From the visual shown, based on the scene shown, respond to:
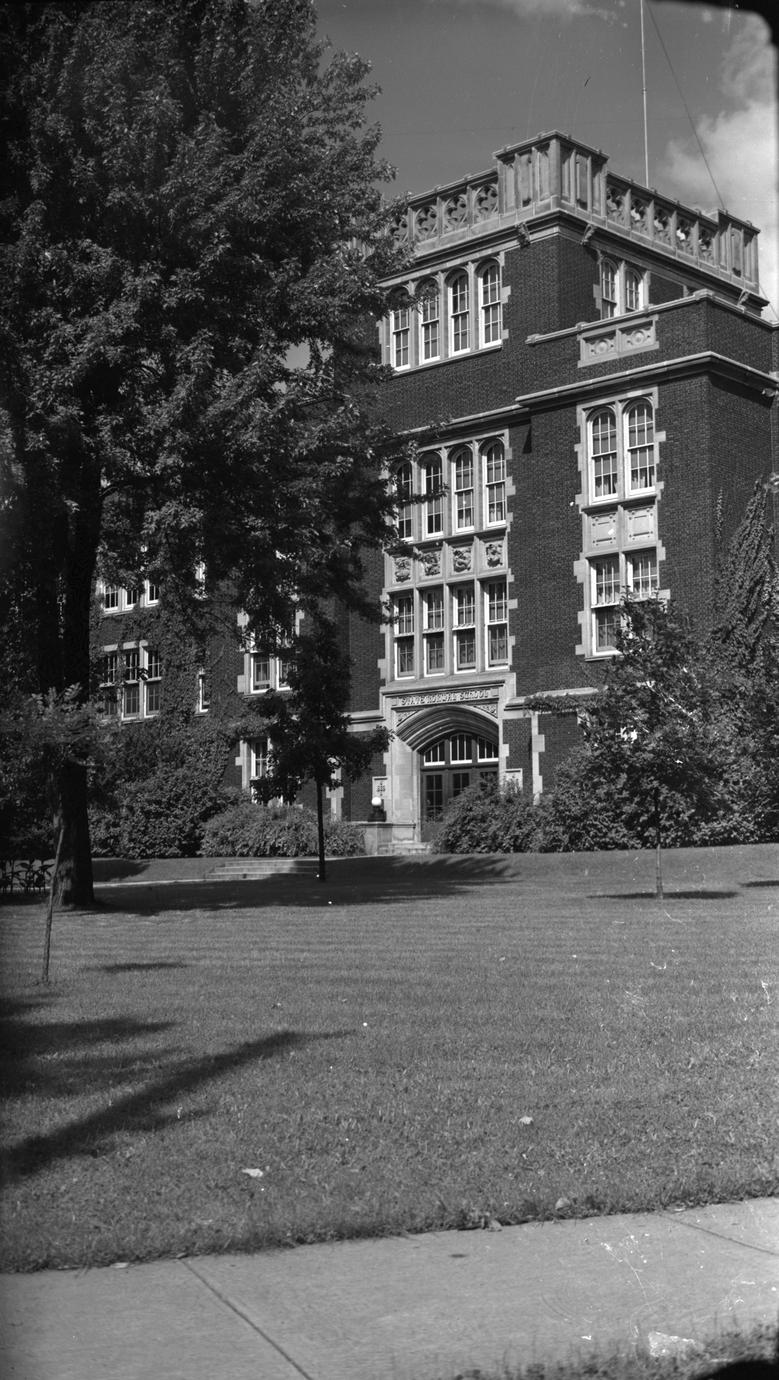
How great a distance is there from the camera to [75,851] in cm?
1775

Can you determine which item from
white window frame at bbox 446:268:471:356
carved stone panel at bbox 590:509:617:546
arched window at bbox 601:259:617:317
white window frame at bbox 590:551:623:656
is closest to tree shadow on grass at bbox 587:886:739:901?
white window frame at bbox 590:551:623:656

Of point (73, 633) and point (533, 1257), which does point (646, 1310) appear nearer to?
point (533, 1257)

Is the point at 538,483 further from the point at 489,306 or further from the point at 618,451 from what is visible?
the point at 489,306

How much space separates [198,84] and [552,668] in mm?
32638

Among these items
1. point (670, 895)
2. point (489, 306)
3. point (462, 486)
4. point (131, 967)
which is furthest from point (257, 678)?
point (131, 967)

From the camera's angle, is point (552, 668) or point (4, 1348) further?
point (552, 668)

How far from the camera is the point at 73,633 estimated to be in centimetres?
1750

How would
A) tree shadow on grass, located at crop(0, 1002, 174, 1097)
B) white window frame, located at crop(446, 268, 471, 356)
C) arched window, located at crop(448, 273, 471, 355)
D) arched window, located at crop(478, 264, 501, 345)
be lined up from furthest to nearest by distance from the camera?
1. arched window, located at crop(478, 264, 501, 345)
2. arched window, located at crop(448, 273, 471, 355)
3. white window frame, located at crop(446, 268, 471, 356)
4. tree shadow on grass, located at crop(0, 1002, 174, 1097)

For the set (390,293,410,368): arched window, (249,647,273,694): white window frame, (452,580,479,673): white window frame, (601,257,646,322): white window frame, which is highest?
(601,257,646,322): white window frame

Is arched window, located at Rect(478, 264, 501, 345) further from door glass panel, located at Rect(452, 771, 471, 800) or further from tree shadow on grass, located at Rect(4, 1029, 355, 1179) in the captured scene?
tree shadow on grass, located at Rect(4, 1029, 355, 1179)

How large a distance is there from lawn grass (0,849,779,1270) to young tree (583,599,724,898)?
7501mm

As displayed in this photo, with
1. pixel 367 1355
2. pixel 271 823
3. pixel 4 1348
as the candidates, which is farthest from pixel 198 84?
pixel 271 823

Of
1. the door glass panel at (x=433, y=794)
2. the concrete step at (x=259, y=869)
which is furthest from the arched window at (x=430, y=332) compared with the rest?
the concrete step at (x=259, y=869)

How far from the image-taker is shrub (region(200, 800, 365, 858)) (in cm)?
3747
